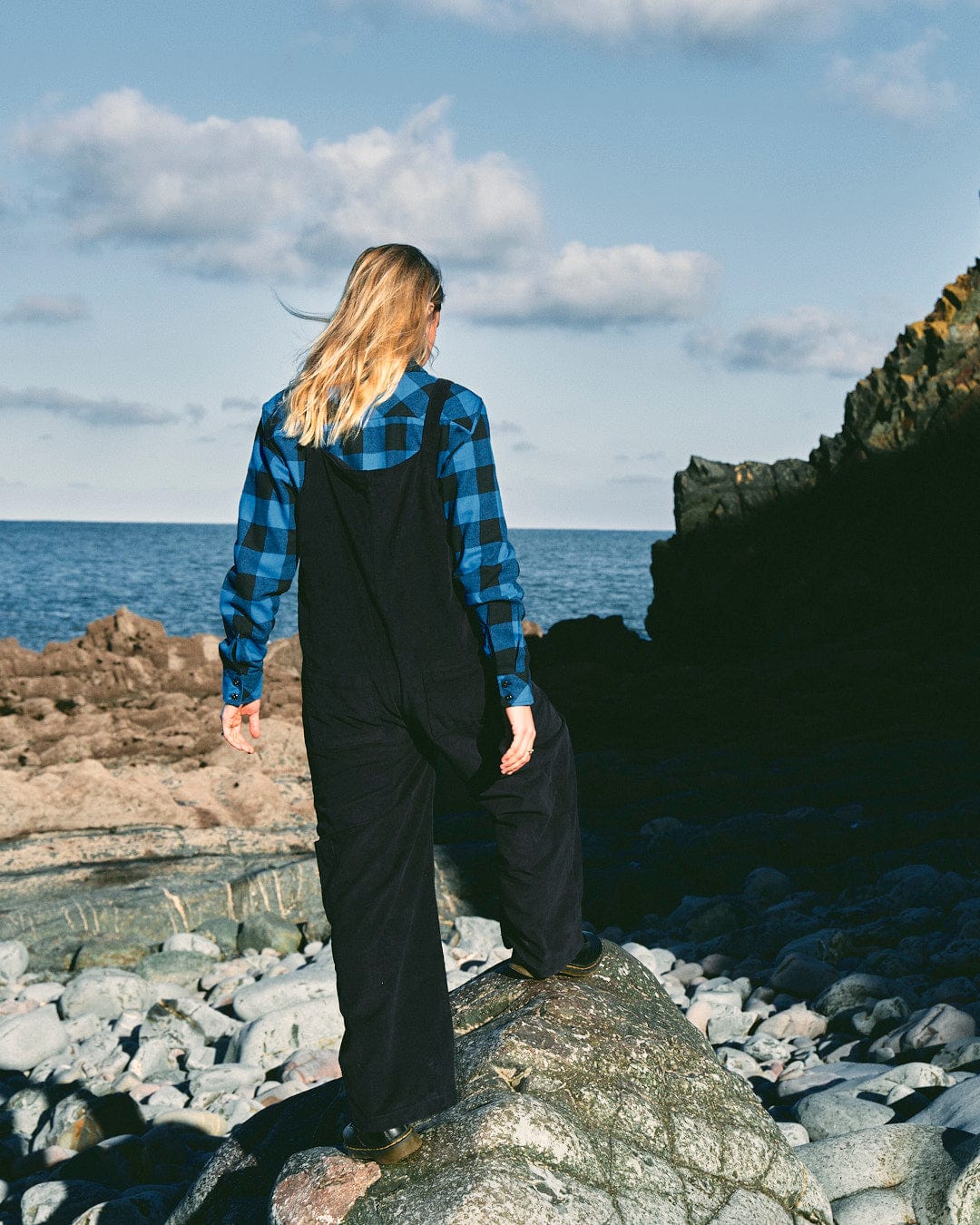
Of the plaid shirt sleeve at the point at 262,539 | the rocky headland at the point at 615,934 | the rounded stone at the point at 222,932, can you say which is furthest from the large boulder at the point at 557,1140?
the rounded stone at the point at 222,932

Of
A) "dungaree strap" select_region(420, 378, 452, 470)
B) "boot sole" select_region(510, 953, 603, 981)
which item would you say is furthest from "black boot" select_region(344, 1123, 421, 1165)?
"dungaree strap" select_region(420, 378, 452, 470)

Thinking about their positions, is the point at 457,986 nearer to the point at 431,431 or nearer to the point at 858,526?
the point at 431,431

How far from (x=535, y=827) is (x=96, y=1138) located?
9.65 ft

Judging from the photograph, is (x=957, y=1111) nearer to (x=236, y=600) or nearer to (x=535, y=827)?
(x=535, y=827)

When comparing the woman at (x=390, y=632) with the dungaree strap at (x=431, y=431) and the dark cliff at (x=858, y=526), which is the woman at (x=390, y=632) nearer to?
the dungaree strap at (x=431, y=431)

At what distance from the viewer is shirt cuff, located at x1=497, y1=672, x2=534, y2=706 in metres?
2.85

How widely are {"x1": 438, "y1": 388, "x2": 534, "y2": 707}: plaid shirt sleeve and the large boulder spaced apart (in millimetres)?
1004

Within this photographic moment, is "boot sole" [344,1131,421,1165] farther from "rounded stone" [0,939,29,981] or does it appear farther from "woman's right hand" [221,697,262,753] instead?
"rounded stone" [0,939,29,981]

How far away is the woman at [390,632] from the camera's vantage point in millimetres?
2830

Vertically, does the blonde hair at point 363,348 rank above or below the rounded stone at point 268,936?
above

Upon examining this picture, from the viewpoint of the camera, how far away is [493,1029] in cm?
327

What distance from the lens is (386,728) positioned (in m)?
2.88

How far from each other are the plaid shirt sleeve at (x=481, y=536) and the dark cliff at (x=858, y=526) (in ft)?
45.5

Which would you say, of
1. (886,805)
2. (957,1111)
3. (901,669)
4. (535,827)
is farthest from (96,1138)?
(901,669)
